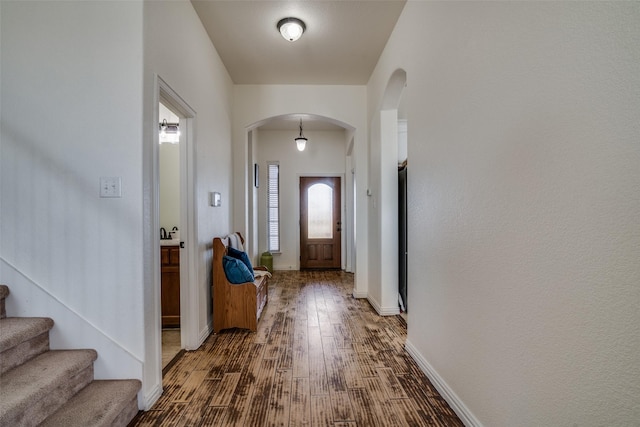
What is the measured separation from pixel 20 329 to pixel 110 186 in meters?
0.85

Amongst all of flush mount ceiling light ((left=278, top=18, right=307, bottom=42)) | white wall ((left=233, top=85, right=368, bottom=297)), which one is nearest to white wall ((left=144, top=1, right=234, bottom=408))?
white wall ((left=233, top=85, right=368, bottom=297))

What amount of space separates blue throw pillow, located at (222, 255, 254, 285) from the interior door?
3513 mm

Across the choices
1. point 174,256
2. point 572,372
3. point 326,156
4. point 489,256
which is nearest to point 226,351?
point 174,256

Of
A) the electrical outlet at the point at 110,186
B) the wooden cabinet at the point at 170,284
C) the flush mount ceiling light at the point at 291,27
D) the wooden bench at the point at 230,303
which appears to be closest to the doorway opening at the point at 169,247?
the wooden cabinet at the point at 170,284

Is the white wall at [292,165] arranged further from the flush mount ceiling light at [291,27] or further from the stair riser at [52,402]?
the stair riser at [52,402]

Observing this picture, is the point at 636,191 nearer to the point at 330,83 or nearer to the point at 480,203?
the point at 480,203

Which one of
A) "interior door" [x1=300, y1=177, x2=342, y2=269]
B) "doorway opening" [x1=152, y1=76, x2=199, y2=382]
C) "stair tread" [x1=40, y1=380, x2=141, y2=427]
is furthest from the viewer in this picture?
"interior door" [x1=300, y1=177, x2=342, y2=269]

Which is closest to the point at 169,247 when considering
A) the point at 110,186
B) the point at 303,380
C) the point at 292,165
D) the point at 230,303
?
the point at 230,303

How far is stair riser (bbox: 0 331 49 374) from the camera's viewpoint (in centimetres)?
149

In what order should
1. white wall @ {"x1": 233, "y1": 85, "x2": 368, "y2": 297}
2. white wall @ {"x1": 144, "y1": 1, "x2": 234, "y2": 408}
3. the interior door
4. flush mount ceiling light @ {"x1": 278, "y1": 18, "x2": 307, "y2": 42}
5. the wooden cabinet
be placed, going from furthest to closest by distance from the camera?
the interior door, white wall @ {"x1": 233, "y1": 85, "x2": 368, "y2": 297}, the wooden cabinet, flush mount ceiling light @ {"x1": 278, "y1": 18, "x2": 307, "y2": 42}, white wall @ {"x1": 144, "y1": 1, "x2": 234, "y2": 408}

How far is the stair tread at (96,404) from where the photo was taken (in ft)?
4.75

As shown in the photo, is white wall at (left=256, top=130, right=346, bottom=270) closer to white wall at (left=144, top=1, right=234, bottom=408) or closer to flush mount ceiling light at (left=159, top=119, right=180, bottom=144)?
white wall at (left=144, top=1, right=234, bottom=408)

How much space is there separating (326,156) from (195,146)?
4.06 metres

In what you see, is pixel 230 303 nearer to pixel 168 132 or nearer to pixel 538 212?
pixel 168 132
